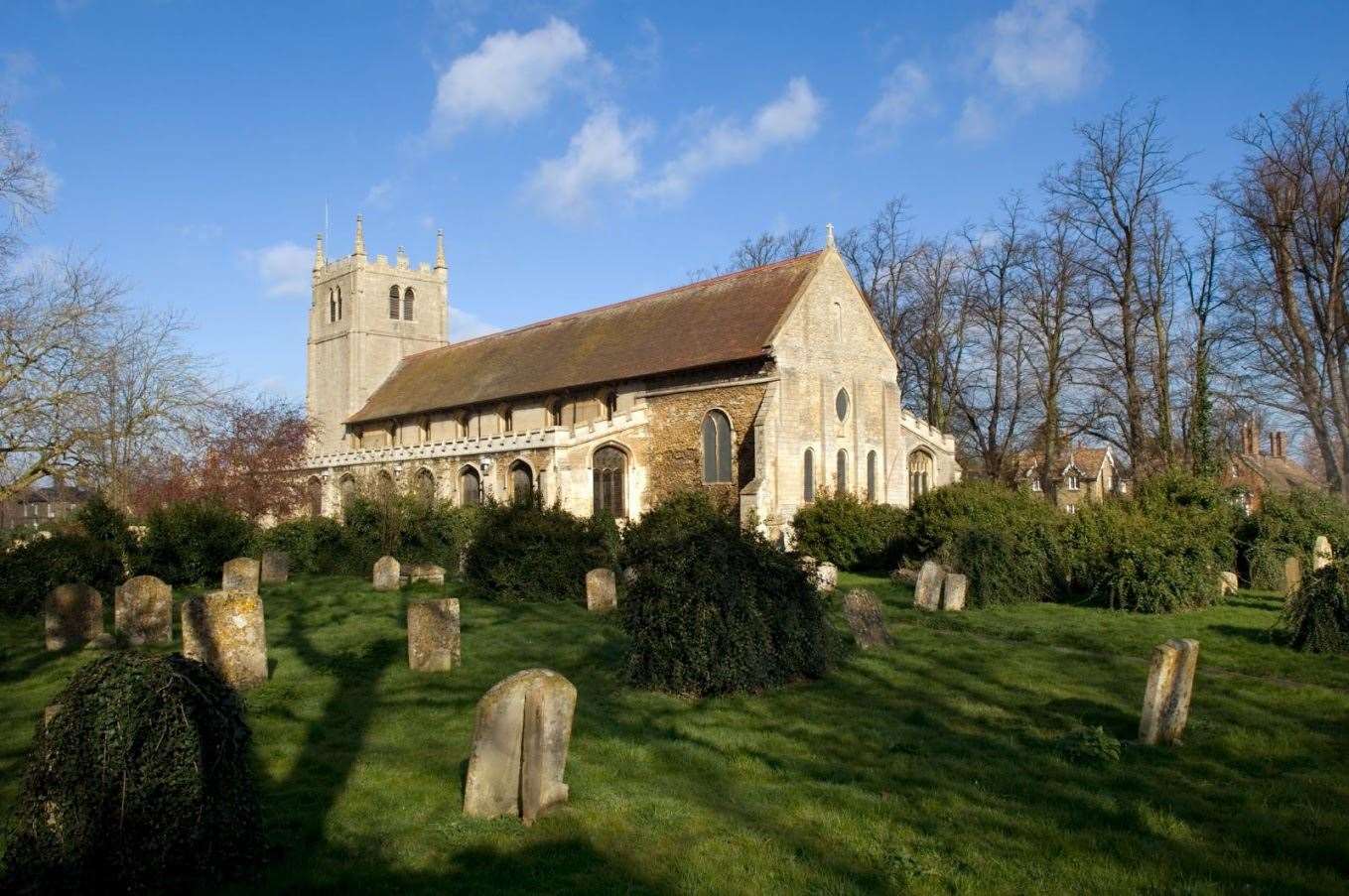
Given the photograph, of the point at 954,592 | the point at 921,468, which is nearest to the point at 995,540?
the point at 954,592

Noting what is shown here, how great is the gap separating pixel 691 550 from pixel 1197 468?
794 inches

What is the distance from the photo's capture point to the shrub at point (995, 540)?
17.2m

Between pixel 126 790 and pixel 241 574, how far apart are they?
1195cm

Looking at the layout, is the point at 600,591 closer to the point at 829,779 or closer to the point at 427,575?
the point at 427,575

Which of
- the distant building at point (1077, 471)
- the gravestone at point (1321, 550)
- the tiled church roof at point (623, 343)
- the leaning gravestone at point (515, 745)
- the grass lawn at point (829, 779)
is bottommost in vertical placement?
the grass lawn at point (829, 779)

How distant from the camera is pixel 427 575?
20.4 meters

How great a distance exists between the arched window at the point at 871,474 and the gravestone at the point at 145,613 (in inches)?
846

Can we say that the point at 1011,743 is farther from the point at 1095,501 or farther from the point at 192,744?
the point at 1095,501

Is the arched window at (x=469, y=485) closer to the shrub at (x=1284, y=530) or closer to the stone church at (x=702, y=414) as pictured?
the stone church at (x=702, y=414)

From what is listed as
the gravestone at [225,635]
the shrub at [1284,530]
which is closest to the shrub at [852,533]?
the shrub at [1284,530]

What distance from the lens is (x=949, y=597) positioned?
16156mm

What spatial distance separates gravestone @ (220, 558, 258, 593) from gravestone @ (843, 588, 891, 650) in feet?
32.3

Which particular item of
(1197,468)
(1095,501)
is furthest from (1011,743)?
(1197,468)

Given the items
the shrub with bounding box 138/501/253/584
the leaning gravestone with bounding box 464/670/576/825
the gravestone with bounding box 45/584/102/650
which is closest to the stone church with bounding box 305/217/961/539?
the shrub with bounding box 138/501/253/584
